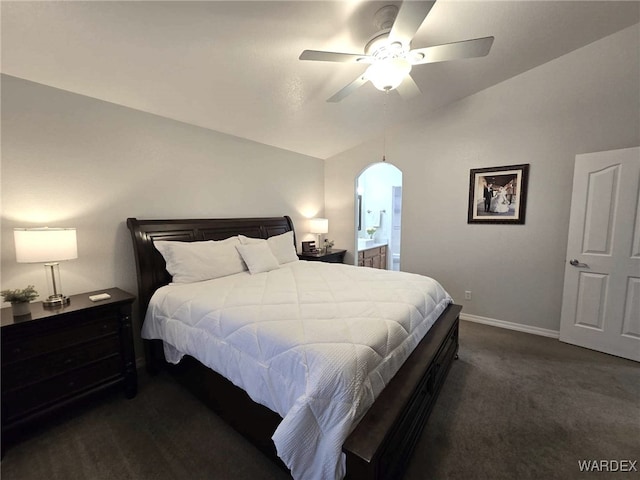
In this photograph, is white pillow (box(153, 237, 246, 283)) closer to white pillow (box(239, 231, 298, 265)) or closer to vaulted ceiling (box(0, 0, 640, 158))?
white pillow (box(239, 231, 298, 265))

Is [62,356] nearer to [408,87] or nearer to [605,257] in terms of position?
[408,87]

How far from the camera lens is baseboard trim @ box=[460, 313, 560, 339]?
9.98 feet

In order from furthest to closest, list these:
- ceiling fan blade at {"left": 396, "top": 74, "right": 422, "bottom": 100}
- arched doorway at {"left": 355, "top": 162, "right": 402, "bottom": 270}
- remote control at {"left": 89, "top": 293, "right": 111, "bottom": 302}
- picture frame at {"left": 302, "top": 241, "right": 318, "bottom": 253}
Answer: arched doorway at {"left": 355, "top": 162, "right": 402, "bottom": 270} < picture frame at {"left": 302, "top": 241, "right": 318, "bottom": 253} < ceiling fan blade at {"left": 396, "top": 74, "right": 422, "bottom": 100} < remote control at {"left": 89, "top": 293, "right": 111, "bottom": 302}

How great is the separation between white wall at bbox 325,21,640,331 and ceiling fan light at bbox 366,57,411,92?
201 centimetres

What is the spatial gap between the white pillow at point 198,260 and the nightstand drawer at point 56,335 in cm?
58

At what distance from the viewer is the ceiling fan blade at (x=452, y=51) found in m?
1.63

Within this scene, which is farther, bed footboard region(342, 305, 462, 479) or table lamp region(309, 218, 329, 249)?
table lamp region(309, 218, 329, 249)

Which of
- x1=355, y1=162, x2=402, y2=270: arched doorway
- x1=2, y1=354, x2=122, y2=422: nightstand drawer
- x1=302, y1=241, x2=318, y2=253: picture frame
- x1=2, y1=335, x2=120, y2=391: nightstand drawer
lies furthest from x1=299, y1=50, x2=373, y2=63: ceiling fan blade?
x1=355, y1=162, x2=402, y2=270: arched doorway

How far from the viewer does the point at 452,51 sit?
1742 mm

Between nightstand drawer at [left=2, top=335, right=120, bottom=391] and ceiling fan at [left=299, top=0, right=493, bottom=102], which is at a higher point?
ceiling fan at [left=299, top=0, right=493, bottom=102]

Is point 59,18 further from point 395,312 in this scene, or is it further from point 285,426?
point 395,312

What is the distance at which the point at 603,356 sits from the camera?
2.62 meters

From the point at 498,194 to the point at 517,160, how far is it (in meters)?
0.42

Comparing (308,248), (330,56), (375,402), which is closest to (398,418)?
(375,402)
